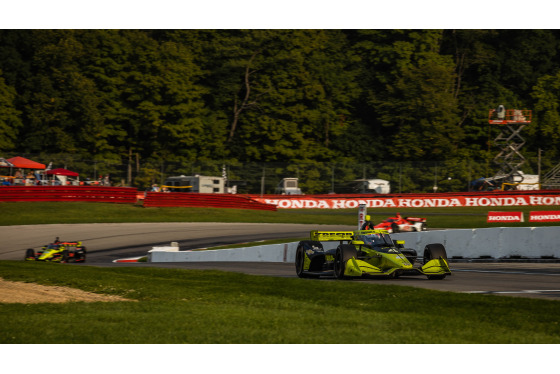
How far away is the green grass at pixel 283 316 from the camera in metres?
9.36

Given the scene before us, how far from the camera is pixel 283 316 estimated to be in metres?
11.1

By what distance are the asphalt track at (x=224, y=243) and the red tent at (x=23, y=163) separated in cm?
1541

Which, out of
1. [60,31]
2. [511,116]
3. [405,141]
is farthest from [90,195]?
[511,116]

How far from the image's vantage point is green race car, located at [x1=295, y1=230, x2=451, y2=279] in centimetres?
1661

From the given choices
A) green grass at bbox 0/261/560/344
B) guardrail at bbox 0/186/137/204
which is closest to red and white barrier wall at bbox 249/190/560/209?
guardrail at bbox 0/186/137/204

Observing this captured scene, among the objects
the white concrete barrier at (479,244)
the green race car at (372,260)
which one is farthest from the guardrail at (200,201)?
the green race car at (372,260)

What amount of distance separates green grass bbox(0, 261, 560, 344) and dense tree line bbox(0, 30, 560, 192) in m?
50.3

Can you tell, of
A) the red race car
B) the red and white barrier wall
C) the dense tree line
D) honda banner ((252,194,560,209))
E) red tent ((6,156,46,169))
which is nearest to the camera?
the red race car

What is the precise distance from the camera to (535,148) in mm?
71688

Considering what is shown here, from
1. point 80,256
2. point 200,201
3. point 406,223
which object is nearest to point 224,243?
point 80,256

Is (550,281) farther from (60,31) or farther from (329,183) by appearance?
(60,31)

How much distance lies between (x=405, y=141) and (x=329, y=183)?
17.8 m

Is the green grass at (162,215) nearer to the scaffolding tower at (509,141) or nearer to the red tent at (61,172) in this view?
the red tent at (61,172)

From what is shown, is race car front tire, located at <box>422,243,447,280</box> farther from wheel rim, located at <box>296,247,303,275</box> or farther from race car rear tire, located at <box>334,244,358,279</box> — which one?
wheel rim, located at <box>296,247,303,275</box>
